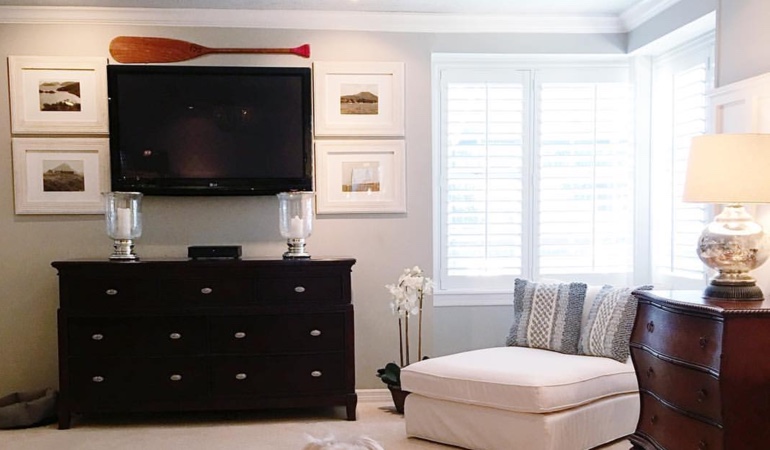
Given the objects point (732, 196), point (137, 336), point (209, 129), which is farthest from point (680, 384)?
point (209, 129)

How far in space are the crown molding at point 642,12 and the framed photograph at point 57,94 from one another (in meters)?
3.22

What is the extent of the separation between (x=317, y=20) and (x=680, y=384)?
2.95 meters

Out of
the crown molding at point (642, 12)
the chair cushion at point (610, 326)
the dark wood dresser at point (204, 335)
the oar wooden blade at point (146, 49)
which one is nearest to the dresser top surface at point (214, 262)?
the dark wood dresser at point (204, 335)

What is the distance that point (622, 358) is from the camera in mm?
3688

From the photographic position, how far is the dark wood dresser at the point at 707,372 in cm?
250

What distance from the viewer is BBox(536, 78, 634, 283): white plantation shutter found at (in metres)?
4.75

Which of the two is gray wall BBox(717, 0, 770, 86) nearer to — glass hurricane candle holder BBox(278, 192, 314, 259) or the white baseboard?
glass hurricane candle holder BBox(278, 192, 314, 259)

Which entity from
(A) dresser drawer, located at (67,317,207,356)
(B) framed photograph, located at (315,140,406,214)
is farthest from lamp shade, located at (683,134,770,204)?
(A) dresser drawer, located at (67,317,207,356)

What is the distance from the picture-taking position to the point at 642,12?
4297 mm

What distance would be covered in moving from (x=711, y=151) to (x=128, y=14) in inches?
132

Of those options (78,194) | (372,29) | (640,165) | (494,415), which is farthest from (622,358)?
(78,194)

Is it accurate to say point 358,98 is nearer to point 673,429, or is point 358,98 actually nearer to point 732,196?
point 732,196

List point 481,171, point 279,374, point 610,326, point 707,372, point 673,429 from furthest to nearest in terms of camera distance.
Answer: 1. point 481,171
2. point 279,374
3. point 610,326
4. point 673,429
5. point 707,372

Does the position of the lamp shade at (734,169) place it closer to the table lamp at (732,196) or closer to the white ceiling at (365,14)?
the table lamp at (732,196)
